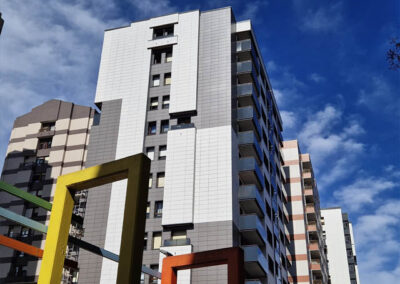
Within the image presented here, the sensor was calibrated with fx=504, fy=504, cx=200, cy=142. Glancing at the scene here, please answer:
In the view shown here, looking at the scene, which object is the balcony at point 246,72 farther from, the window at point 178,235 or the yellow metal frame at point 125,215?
the yellow metal frame at point 125,215

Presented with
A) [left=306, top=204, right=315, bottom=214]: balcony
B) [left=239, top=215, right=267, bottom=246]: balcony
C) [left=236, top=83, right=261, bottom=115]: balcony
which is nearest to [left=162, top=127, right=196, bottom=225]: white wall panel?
[left=239, top=215, right=267, bottom=246]: balcony

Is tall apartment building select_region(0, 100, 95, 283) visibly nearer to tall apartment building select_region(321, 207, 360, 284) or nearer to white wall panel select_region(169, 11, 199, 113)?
white wall panel select_region(169, 11, 199, 113)

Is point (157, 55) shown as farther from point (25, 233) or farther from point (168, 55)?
point (25, 233)

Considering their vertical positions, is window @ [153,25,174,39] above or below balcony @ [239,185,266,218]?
above

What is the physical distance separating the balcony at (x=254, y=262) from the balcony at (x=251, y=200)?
4740 mm

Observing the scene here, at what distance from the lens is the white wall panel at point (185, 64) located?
4959 centimetres

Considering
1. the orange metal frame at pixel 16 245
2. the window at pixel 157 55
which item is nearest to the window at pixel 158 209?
the window at pixel 157 55

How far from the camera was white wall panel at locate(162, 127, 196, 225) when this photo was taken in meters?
44.3

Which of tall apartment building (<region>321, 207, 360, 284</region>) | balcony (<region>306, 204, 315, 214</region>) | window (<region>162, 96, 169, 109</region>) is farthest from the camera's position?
tall apartment building (<region>321, 207, 360, 284</region>)

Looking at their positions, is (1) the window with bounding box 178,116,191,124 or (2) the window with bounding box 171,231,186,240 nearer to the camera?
(2) the window with bounding box 171,231,186,240

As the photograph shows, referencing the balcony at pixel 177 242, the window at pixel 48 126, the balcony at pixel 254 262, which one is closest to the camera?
the balcony at pixel 177 242

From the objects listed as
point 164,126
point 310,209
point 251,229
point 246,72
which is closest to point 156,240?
point 251,229

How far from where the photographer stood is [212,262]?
2447 cm

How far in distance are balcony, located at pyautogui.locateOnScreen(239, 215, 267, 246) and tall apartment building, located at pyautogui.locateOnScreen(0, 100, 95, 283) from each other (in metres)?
25.1
